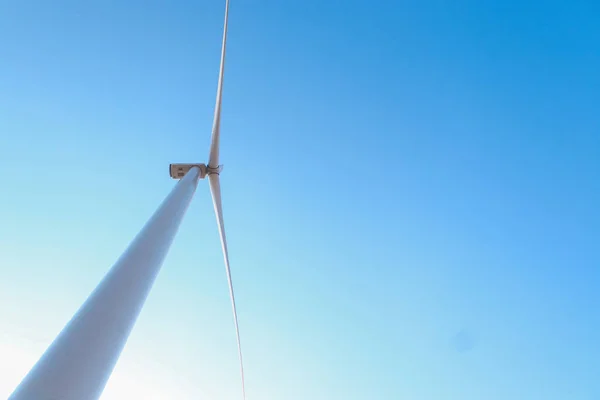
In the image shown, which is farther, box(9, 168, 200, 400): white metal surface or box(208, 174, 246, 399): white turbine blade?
box(208, 174, 246, 399): white turbine blade

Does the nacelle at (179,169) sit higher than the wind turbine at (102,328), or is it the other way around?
the nacelle at (179,169)

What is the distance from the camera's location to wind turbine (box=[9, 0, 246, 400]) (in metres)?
4.72

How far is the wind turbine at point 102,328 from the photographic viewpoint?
15.5 ft

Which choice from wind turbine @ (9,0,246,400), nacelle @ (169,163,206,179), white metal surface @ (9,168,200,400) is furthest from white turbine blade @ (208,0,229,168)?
white metal surface @ (9,168,200,400)

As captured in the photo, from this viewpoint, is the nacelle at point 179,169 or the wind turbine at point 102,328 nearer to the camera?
the wind turbine at point 102,328

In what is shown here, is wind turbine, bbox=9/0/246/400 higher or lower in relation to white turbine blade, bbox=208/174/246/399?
lower

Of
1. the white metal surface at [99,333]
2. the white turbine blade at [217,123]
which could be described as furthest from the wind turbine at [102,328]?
the white turbine blade at [217,123]

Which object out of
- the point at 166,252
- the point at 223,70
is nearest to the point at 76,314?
the point at 166,252

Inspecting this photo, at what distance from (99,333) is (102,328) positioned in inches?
4.3

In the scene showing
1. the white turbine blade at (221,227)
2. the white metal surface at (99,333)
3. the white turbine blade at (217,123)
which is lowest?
the white metal surface at (99,333)

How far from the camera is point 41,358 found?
5.12m

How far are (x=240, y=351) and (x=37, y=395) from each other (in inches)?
463

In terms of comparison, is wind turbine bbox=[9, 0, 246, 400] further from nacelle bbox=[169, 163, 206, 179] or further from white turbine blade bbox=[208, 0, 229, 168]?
white turbine blade bbox=[208, 0, 229, 168]

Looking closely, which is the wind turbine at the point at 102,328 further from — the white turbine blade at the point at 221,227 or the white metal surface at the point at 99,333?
the white turbine blade at the point at 221,227
